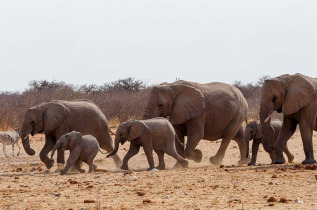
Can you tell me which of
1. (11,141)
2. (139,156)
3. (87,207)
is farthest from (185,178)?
(11,141)

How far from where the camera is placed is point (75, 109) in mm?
16141

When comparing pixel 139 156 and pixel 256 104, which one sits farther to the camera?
pixel 256 104

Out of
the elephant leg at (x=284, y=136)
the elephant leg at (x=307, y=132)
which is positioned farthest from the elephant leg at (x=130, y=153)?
the elephant leg at (x=307, y=132)

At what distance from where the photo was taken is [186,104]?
16.4 meters

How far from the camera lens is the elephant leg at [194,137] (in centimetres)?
1634

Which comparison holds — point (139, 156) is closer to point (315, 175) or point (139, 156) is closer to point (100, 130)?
point (100, 130)

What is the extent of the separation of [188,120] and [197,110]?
29 centimetres

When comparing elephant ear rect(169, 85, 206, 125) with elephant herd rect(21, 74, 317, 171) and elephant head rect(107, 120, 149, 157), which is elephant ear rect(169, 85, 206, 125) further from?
elephant head rect(107, 120, 149, 157)

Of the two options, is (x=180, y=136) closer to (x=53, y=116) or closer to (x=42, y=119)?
(x=53, y=116)

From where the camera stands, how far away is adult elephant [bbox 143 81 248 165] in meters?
16.4

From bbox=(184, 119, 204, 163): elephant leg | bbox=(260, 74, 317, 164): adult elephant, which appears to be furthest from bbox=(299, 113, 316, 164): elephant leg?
bbox=(184, 119, 204, 163): elephant leg

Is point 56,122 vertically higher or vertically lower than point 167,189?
higher

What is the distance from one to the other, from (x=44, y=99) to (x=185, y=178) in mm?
23692

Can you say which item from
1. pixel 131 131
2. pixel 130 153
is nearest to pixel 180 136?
pixel 130 153
